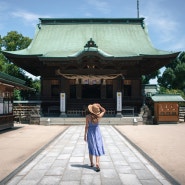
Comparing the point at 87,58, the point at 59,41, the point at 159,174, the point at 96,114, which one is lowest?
the point at 159,174

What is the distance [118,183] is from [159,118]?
18.5 m

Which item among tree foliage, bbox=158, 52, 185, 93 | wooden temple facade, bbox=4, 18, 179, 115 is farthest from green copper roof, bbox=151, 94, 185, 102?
tree foliage, bbox=158, 52, 185, 93

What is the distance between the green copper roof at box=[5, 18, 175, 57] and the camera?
29.2 metres

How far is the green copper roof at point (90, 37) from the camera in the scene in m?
29.2

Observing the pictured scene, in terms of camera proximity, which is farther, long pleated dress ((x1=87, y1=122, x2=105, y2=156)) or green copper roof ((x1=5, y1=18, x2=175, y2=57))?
green copper roof ((x1=5, y1=18, x2=175, y2=57))

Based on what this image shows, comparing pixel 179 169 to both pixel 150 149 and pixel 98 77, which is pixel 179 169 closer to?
pixel 150 149

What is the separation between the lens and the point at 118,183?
606 centimetres

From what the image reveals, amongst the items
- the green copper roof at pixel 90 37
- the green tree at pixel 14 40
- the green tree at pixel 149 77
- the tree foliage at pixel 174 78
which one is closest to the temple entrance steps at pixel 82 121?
the green copper roof at pixel 90 37

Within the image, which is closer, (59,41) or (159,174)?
(159,174)

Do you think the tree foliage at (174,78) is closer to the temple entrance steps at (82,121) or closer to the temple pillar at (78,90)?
the temple pillar at (78,90)

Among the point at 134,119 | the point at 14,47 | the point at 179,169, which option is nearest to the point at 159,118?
the point at 134,119

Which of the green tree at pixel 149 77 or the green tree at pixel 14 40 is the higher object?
the green tree at pixel 14 40

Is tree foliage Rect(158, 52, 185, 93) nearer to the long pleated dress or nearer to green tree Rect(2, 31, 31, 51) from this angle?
green tree Rect(2, 31, 31, 51)

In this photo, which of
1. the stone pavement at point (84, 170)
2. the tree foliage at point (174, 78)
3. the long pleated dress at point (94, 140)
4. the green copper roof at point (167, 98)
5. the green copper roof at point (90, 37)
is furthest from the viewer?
the tree foliage at point (174, 78)
